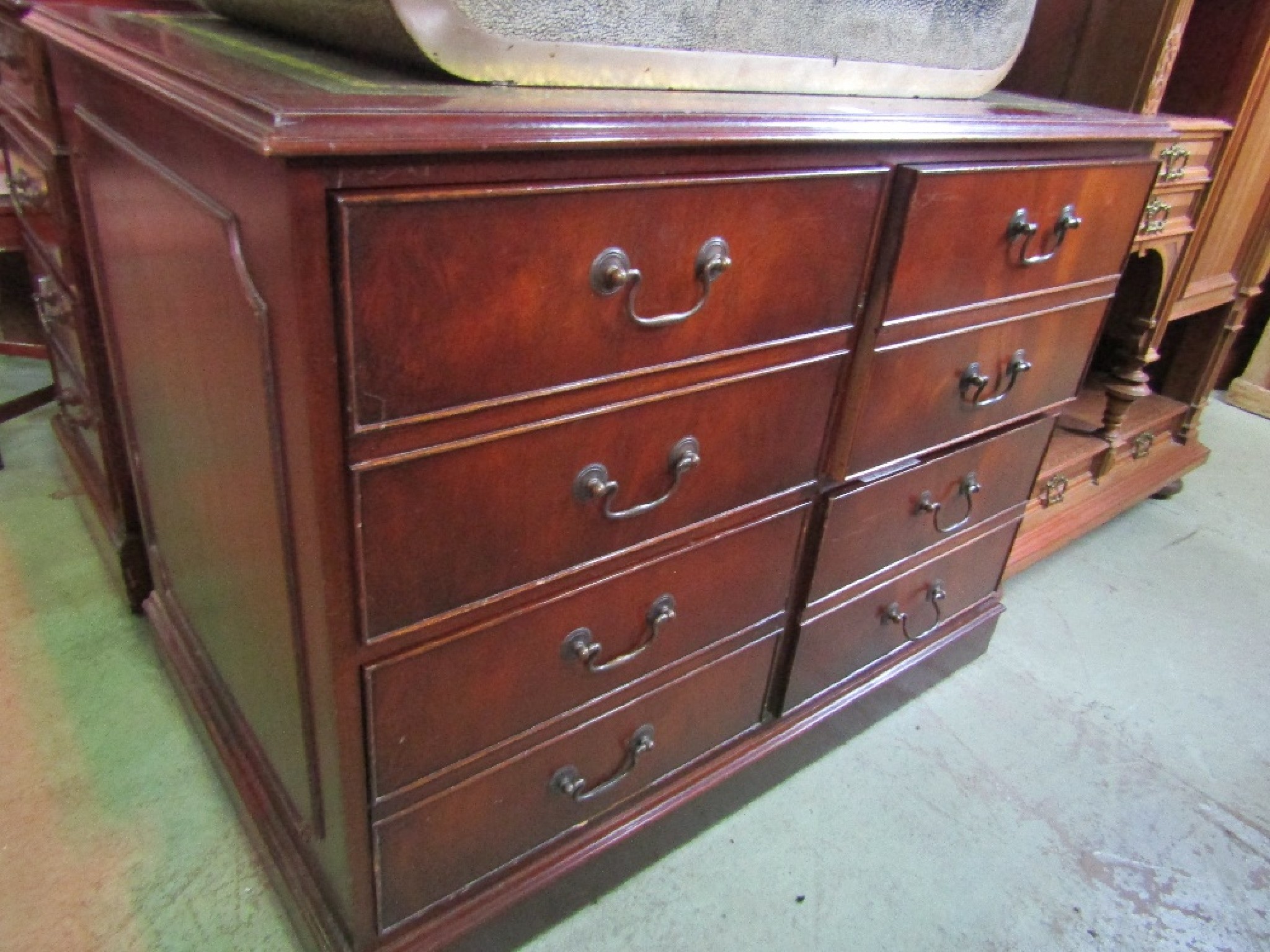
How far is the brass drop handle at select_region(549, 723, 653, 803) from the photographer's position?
0.90 metres

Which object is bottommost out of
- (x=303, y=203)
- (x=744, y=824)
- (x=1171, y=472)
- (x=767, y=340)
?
(x=744, y=824)

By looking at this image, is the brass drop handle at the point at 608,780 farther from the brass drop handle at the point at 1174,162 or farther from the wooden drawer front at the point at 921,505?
the brass drop handle at the point at 1174,162

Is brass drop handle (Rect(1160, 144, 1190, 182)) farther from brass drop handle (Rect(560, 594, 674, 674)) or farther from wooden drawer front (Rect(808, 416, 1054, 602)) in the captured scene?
brass drop handle (Rect(560, 594, 674, 674))

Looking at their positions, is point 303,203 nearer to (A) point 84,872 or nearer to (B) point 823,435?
(B) point 823,435

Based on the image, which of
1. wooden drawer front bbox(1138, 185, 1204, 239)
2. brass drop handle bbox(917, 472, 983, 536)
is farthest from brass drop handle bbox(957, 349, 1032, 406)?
wooden drawer front bbox(1138, 185, 1204, 239)

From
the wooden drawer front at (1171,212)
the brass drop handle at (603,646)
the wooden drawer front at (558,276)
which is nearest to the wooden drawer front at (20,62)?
the wooden drawer front at (558,276)

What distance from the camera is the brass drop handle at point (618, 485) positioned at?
28.9 inches

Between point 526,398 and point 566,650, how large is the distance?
0.91 ft

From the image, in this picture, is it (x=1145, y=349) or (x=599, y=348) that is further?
(x=1145, y=349)

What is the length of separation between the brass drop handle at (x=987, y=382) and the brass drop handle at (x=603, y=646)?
44 cm

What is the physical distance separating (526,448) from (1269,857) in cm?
121

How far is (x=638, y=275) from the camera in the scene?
2.17 ft

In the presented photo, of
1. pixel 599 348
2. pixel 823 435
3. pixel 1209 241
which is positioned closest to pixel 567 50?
pixel 599 348

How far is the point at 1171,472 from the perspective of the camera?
1.97 m
